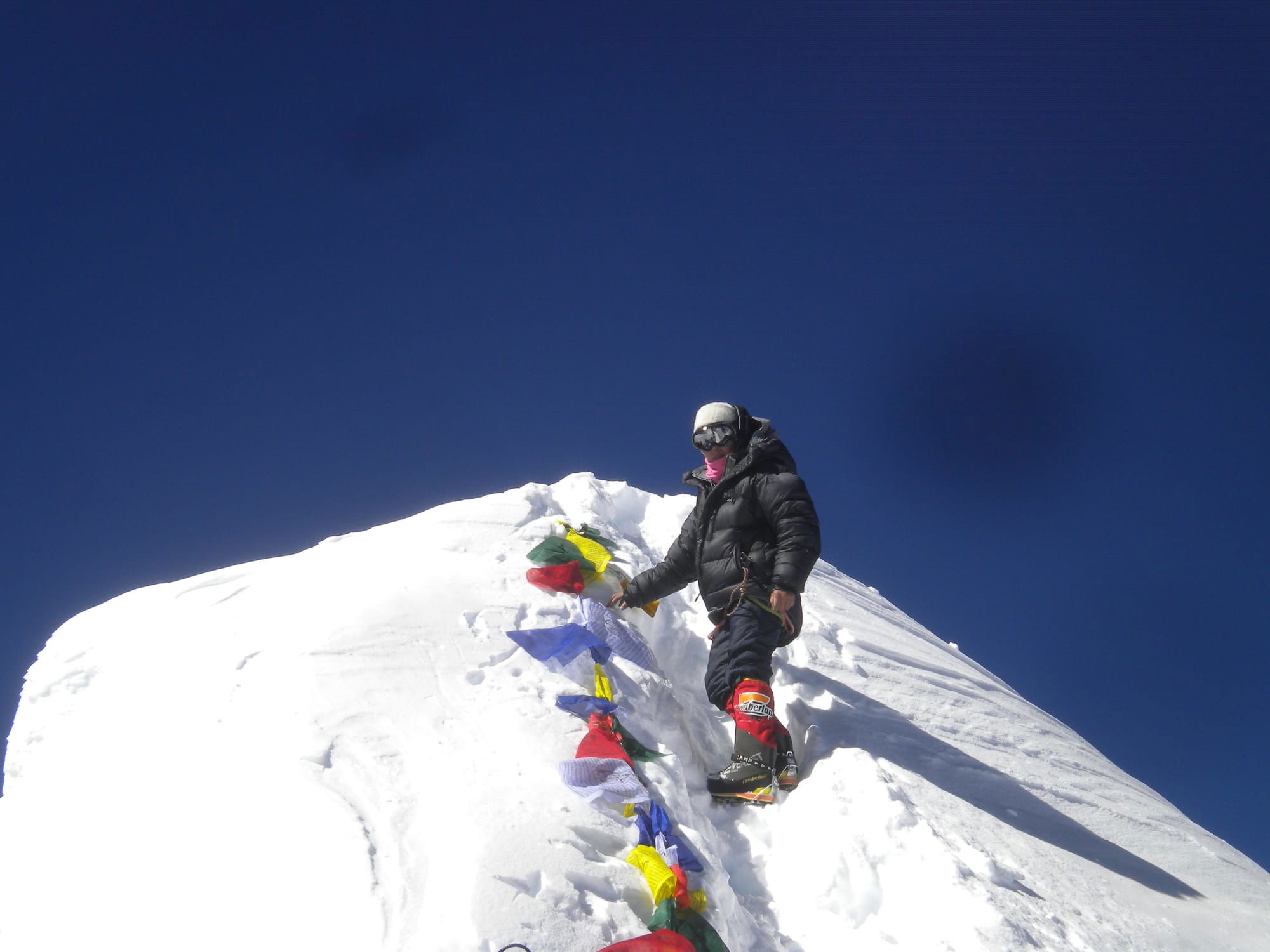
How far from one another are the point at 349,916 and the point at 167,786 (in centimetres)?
106

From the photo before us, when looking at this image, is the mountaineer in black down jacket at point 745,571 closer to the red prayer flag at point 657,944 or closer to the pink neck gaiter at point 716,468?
the pink neck gaiter at point 716,468

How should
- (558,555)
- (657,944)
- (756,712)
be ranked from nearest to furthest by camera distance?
(657,944) < (756,712) < (558,555)

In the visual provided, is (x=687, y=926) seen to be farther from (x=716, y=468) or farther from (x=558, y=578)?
(x=716, y=468)

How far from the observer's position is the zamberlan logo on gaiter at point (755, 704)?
4281mm

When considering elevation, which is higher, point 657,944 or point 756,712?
point 756,712

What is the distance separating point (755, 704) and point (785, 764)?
303mm

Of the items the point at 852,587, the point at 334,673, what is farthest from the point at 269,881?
the point at 852,587

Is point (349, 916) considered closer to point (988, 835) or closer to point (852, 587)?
point (988, 835)

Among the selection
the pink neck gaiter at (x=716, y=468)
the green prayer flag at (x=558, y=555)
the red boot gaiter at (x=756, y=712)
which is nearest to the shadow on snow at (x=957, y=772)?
the red boot gaiter at (x=756, y=712)

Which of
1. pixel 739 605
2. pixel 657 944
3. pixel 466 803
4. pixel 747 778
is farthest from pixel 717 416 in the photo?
pixel 657 944

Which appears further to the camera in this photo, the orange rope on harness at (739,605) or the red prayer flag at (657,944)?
the orange rope on harness at (739,605)

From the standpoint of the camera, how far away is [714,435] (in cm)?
514

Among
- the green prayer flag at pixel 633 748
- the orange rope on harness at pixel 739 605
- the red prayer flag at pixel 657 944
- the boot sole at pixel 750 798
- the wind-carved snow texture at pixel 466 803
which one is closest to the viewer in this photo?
the red prayer flag at pixel 657 944

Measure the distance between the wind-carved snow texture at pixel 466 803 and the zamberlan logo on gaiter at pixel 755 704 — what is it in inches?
14.5
